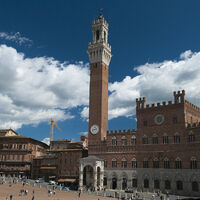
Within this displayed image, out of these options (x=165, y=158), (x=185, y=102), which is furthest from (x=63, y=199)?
(x=185, y=102)

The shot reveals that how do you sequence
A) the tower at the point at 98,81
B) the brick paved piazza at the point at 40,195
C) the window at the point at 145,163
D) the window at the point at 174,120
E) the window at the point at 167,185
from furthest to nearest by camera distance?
the tower at the point at 98,81 < the window at the point at 145,163 < the window at the point at 174,120 < the window at the point at 167,185 < the brick paved piazza at the point at 40,195

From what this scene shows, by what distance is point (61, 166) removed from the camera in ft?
238

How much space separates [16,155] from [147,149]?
137 feet

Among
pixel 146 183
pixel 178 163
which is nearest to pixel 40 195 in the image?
pixel 146 183

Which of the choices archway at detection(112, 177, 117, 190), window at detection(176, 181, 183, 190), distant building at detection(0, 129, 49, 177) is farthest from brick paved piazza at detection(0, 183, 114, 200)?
distant building at detection(0, 129, 49, 177)

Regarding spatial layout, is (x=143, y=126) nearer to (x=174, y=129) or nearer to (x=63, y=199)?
(x=174, y=129)

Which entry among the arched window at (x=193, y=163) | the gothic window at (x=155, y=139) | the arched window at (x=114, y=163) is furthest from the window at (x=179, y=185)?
the arched window at (x=114, y=163)

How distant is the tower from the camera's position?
69750 mm

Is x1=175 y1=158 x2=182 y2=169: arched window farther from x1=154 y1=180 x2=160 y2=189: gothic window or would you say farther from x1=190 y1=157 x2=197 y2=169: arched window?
x1=154 y1=180 x2=160 y2=189: gothic window

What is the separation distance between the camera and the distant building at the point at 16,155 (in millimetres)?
78500

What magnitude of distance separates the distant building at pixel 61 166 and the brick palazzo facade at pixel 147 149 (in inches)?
144

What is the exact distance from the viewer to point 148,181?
59281 mm

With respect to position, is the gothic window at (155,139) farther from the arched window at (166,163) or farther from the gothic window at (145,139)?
the arched window at (166,163)

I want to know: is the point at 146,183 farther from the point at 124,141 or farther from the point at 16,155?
the point at 16,155
